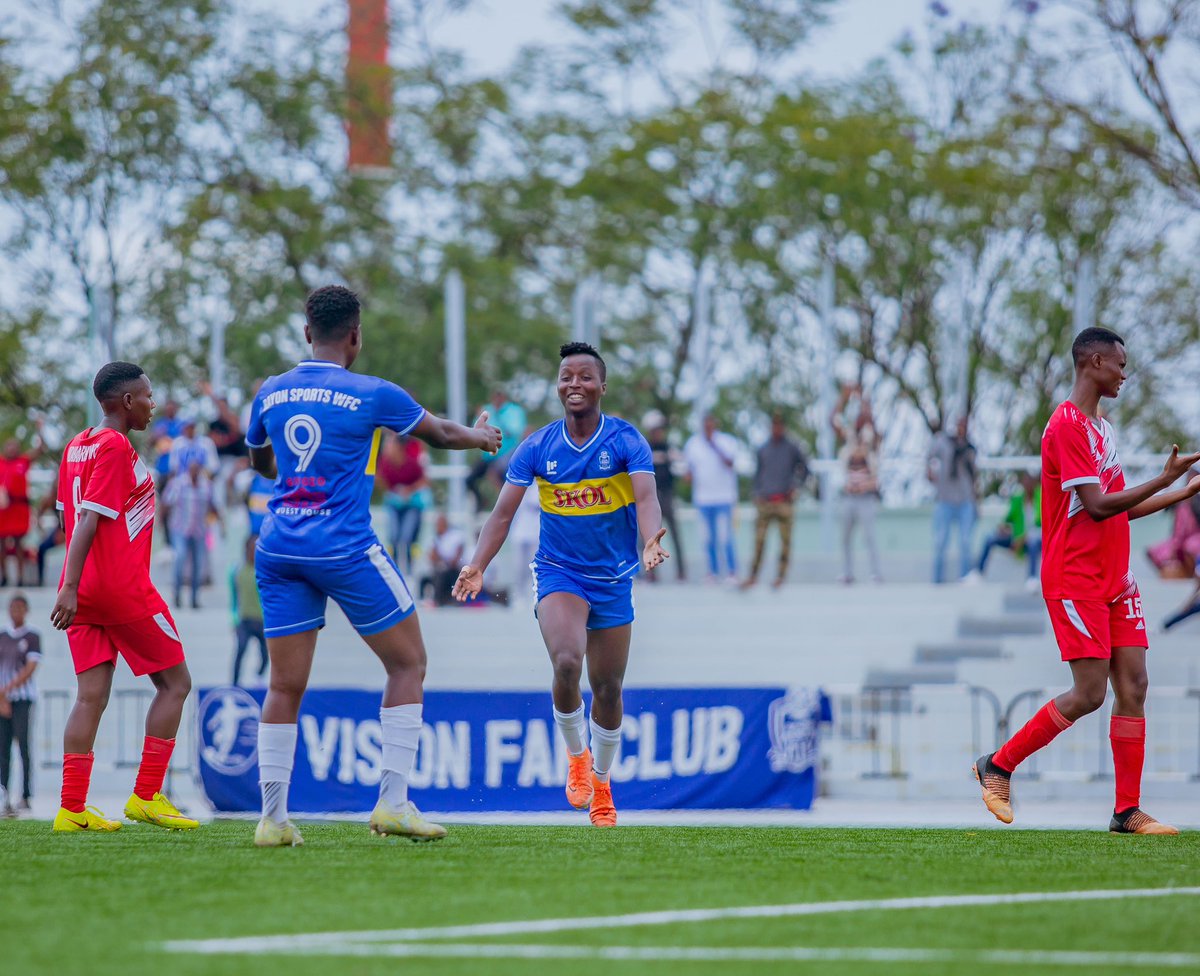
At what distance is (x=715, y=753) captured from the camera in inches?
591

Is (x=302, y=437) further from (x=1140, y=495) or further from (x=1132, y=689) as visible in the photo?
(x=1132, y=689)

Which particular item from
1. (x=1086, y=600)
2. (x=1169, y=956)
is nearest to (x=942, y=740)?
(x=1086, y=600)

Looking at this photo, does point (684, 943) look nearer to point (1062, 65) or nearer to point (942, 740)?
point (942, 740)

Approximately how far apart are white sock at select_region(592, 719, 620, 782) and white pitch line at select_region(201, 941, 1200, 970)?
4.37 meters

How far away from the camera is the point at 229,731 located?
48.2 feet

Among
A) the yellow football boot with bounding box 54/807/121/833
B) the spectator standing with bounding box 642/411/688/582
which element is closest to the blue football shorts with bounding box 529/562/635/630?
the yellow football boot with bounding box 54/807/121/833

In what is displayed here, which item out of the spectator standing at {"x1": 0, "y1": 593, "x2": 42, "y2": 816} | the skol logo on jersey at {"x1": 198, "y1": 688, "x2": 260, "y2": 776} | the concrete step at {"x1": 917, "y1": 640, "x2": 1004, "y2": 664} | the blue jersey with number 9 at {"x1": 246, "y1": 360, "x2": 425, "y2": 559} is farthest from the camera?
the concrete step at {"x1": 917, "y1": 640, "x2": 1004, "y2": 664}

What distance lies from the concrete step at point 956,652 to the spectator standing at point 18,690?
32.4 feet

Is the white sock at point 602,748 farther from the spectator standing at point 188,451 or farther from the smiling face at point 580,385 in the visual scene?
the spectator standing at point 188,451

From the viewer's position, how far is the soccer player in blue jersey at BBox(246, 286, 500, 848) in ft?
23.5

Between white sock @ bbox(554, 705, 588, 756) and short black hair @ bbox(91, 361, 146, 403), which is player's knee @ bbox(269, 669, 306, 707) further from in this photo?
white sock @ bbox(554, 705, 588, 756)

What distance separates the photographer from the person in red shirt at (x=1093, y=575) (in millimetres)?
8461

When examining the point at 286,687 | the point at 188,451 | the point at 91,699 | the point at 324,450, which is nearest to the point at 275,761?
the point at 286,687

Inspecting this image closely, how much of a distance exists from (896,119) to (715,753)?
70.9ft
